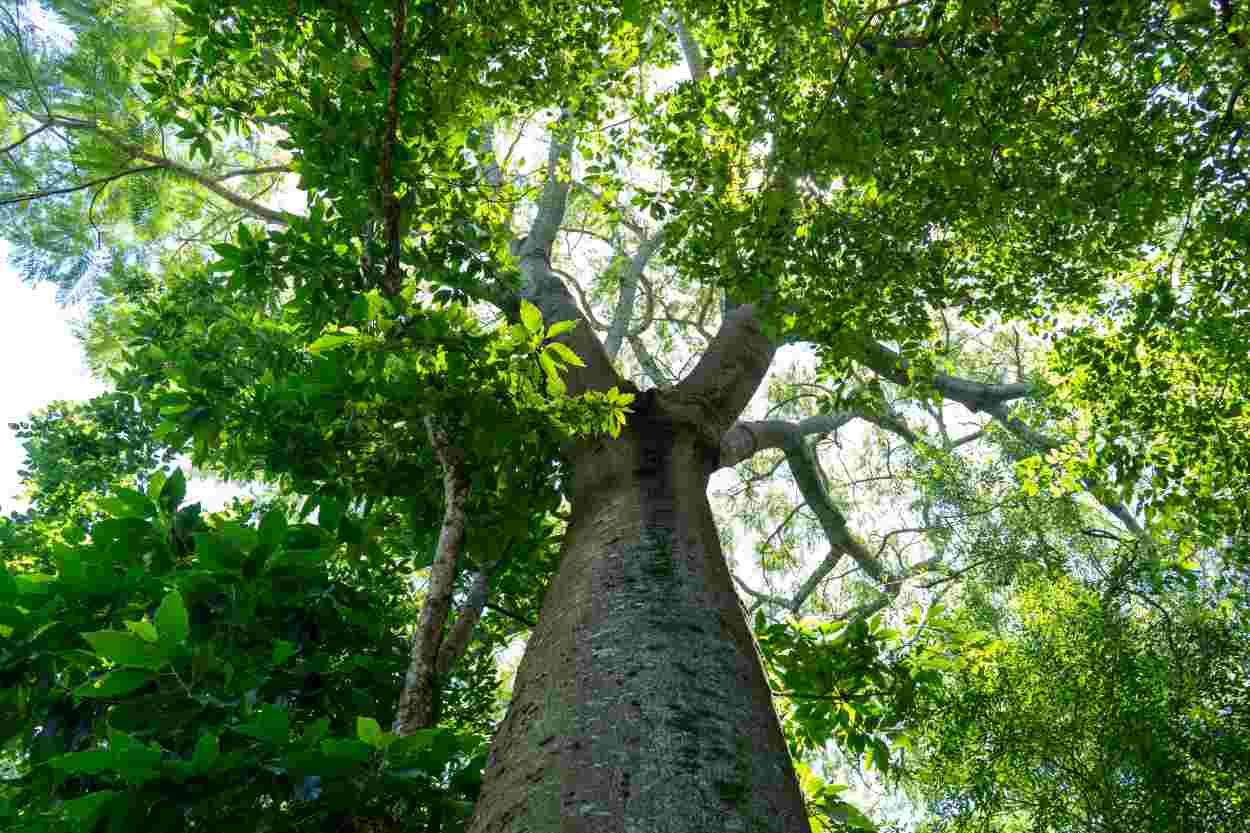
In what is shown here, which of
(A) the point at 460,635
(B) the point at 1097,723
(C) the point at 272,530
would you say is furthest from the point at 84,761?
(B) the point at 1097,723

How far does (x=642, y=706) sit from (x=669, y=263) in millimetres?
2309

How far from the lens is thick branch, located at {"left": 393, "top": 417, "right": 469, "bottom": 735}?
1518 millimetres

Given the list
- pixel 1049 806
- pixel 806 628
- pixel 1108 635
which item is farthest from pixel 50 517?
pixel 1108 635

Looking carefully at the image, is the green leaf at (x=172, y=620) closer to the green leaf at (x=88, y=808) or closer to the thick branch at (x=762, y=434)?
the green leaf at (x=88, y=808)

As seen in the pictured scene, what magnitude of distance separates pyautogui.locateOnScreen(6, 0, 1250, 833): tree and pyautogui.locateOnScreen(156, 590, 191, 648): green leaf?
20.0 inches

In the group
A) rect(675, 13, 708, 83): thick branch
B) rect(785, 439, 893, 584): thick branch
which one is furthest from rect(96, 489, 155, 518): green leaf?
rect(675, 13, 708, 83): thick branch

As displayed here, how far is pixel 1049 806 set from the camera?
320 centimetres

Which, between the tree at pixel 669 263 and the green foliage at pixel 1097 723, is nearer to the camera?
the tree at pixel 669 263

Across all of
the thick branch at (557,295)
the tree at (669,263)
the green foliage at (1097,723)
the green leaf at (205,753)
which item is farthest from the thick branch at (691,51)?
the green leaf at (205,753)

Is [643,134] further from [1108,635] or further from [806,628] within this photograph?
[1108,635]

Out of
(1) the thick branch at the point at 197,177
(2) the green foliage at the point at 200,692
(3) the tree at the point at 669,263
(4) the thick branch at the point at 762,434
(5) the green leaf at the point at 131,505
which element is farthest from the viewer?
(1) the thick branch at the point at 197,177

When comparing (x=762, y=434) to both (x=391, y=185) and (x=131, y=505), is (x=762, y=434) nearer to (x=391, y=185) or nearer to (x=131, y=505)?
(x=391, y=185)

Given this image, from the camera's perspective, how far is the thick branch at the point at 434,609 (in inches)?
59.7

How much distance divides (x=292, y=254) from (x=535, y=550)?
1291 mm
